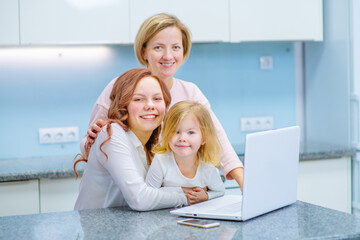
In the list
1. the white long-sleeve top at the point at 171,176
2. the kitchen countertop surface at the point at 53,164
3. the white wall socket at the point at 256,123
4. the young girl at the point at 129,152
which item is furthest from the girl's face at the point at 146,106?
the white wall socket at the point at 256,123

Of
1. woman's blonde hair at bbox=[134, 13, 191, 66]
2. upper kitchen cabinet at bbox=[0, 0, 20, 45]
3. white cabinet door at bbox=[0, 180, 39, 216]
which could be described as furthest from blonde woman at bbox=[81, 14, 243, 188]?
upper kitchen cabinet at bbox=[0, 0, 20, 45]

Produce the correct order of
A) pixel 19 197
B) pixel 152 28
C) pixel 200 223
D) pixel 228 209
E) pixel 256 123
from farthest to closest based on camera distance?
A: pixel 256 123
pixel 19 197
pixel 152 28
pixel 228 209
pixel 200 223

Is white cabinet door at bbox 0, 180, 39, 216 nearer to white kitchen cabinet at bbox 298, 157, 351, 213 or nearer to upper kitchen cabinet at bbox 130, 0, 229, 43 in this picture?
upper kitchen cabinet at bbox 130, 0, 229, 43

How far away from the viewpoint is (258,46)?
3379mm

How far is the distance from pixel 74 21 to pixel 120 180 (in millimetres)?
1375

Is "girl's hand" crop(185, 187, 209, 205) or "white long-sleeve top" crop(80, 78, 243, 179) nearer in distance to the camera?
"girl's hand" crop(185, 187, 209, 205)

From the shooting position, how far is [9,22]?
8.54 feet

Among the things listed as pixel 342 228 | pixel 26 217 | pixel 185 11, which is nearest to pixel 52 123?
pixel 185 11

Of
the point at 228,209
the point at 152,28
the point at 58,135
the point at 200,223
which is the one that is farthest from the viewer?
the point at 58,135

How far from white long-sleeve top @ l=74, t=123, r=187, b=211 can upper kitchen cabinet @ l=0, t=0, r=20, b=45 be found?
118 cm

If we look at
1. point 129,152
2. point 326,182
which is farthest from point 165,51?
point 326,182

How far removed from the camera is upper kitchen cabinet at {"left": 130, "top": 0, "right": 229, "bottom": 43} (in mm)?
2787

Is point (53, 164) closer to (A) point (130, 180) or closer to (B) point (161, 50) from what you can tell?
(B) point (161, 50)

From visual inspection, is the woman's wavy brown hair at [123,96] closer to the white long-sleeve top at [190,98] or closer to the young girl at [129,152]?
the young girl at [129,152]
